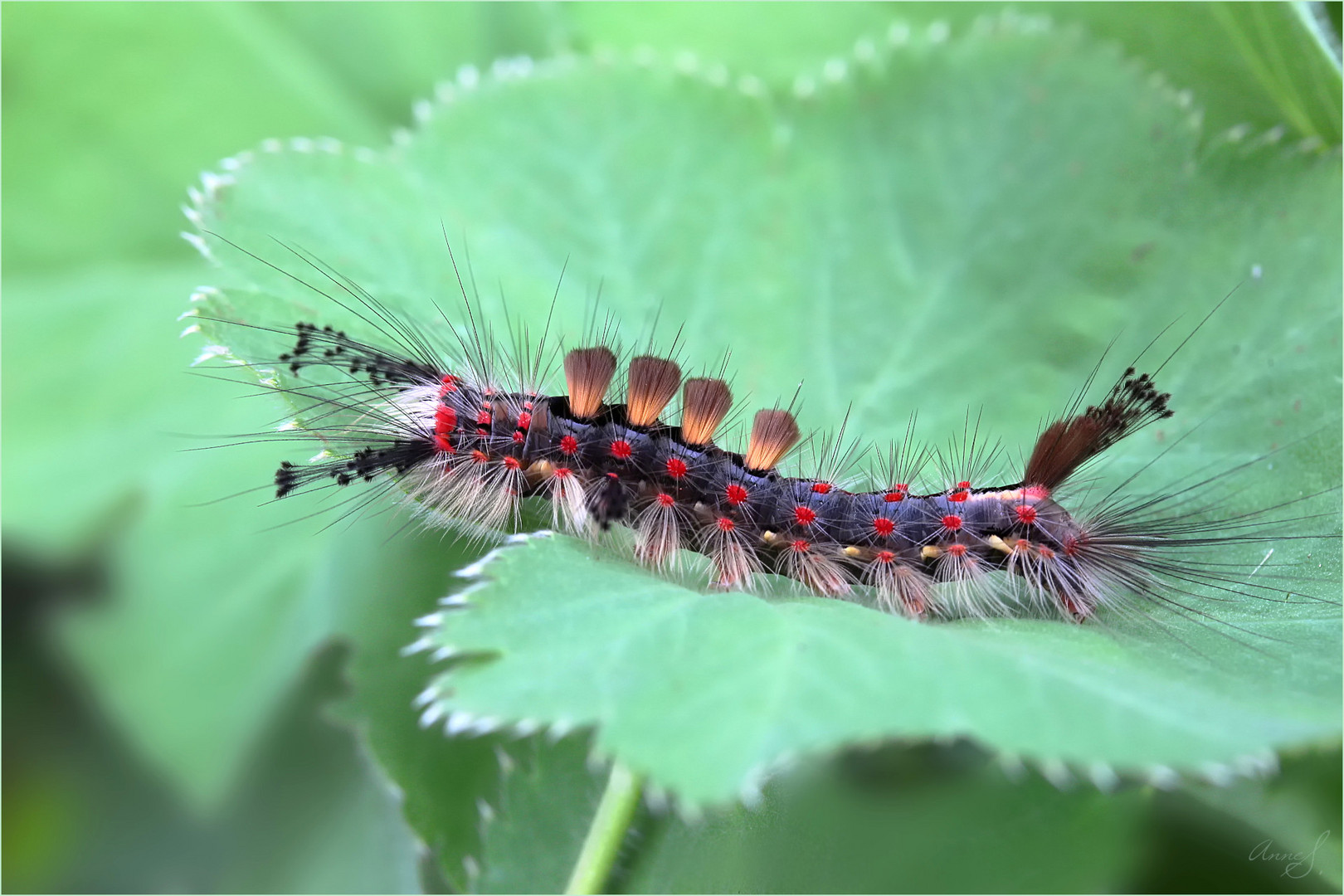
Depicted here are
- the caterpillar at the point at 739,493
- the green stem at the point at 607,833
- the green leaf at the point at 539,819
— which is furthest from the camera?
the caterpillar at the point at 739,493

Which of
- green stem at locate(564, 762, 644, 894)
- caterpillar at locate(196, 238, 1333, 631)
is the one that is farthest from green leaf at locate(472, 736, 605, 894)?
caterpillar at locate(196, 238, 1333, 631)

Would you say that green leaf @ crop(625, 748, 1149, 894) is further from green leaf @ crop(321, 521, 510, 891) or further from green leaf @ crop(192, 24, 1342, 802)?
green leaf @ crop(321, 521, 510, 891)

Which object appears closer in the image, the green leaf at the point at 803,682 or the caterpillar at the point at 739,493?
the green leaf at the point at 803,682

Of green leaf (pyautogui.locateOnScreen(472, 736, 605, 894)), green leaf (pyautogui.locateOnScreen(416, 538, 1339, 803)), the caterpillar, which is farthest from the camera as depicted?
the caterpillar

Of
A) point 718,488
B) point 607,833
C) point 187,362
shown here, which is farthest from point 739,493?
point 187,362

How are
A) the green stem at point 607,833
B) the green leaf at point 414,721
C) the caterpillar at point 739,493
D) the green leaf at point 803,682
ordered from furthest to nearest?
the green leaf at point 414,721 < the caterpillar at point 739,493 < the green stem at point 607,833 < the green leaf at point 803,682

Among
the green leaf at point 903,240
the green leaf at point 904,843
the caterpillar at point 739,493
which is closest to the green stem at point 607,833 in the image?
the green leaf at point 904,843

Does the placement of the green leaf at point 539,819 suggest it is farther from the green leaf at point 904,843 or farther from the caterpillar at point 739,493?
the caterpillar at point 739,493
